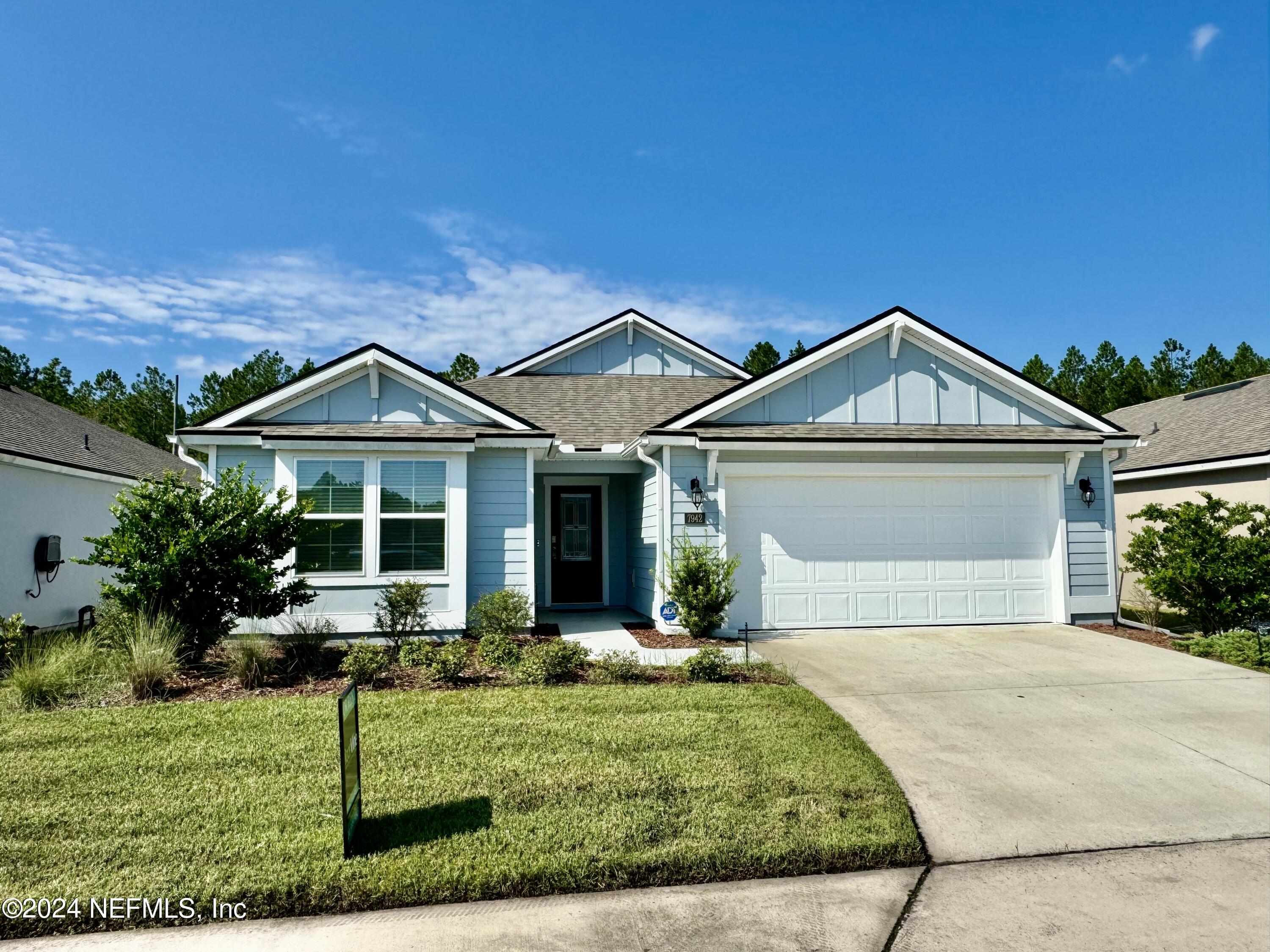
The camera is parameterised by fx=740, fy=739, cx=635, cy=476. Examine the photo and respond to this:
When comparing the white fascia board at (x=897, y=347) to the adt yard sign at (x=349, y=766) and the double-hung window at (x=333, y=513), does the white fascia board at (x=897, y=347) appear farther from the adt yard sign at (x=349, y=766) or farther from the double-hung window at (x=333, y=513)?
the adt yard sign at (x=349, y=766)

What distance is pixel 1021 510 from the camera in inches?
454

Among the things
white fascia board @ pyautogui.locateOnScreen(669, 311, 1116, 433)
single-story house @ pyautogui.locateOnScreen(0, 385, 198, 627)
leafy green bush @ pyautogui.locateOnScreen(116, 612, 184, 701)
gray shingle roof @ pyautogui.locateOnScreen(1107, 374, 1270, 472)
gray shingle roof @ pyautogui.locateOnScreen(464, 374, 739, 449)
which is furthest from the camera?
gray shingle roof @ pyautogui.locateOnScreen(464, 374, 739, 449)

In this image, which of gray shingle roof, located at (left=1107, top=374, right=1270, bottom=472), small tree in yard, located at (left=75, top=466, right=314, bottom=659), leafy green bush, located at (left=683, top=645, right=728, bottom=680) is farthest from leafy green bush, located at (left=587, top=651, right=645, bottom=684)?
gray shingle roof, located at (left=1107, top=374, right=1270, bottom=472)

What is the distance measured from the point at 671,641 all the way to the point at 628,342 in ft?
30.3

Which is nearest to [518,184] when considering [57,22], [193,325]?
[57,22]

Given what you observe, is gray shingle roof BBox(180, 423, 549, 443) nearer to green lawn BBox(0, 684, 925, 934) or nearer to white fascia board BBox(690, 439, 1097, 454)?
white fascia board BBox(690, 439, 1097, 454)

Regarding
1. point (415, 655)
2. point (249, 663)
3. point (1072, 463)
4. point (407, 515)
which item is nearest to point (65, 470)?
point (407, 515)

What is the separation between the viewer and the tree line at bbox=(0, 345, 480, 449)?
31953 millimetres

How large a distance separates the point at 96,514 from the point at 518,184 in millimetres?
10592

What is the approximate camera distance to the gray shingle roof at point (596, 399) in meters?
13.8

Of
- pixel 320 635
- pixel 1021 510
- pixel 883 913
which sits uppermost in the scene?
pixel 1021 510

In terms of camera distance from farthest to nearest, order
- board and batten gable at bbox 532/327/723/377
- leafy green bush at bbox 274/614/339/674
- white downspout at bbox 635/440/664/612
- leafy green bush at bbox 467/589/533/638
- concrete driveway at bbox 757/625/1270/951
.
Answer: board and batten gable at bbox 532/327/723/377 < white downspout at bbox 635/440/664/612 < leafy green bush at bbox 467/589/533/638 < leafy green bush at bbox 274/614/339/674 < concrete driveway at bbox 757/625/1270/951

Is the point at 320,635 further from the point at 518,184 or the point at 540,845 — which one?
the point at 518,184

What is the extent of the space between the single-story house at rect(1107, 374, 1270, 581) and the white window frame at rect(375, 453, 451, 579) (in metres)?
10.5
